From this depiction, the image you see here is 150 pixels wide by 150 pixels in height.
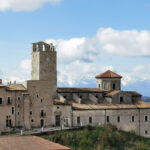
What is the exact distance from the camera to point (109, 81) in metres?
68.1

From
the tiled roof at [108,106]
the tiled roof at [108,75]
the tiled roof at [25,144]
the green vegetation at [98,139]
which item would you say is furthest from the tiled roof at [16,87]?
the tiled roof at [108,75]

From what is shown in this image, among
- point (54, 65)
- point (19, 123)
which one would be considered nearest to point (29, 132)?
point (19, 123)

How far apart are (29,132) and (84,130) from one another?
7.76 metres

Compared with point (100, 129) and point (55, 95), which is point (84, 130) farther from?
point (55, 95)

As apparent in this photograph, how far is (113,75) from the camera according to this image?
225 ft

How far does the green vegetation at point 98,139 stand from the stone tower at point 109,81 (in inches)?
440

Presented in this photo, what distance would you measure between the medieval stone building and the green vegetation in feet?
8.37

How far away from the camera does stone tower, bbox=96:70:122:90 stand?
6812 cm

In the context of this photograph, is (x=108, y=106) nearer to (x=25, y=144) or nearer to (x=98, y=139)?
(x=98, y=139)

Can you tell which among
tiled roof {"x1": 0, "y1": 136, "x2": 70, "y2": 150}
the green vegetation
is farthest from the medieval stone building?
tiled roof {"x1": 0, "y1": 136, "x2": 70, "y2": 150}

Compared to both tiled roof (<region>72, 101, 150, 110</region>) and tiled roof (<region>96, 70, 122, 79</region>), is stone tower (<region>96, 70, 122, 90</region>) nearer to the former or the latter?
tiled roof (<region>96, 70, 122, 79</region>)

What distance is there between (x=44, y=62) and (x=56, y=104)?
702cm

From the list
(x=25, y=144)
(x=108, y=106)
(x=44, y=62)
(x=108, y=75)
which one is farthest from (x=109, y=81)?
(x=25, y=144)

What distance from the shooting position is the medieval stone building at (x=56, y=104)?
54250 mm
